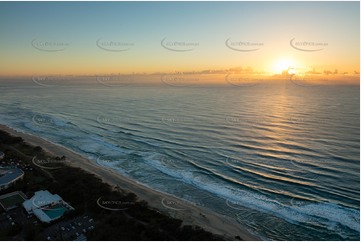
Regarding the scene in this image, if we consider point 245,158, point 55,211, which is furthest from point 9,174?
point 245,158

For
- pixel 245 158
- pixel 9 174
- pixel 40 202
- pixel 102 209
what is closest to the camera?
pixel 102 209

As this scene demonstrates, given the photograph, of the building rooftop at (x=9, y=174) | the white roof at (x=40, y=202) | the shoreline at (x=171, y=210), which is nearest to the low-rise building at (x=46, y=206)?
the white roof at (x=40, y=202)

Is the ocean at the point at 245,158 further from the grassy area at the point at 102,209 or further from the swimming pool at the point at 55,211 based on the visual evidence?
the swimming pool at the point at 55,211

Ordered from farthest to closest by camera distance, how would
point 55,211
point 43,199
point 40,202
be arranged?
point 43,199, point 40,202, point 55,211

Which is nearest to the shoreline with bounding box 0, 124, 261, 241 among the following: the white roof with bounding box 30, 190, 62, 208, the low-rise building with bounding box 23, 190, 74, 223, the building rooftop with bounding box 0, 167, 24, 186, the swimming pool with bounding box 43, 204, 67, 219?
the white roof with bounding box 30, 190, 62, 208

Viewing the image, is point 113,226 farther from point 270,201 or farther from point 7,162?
point 7,162

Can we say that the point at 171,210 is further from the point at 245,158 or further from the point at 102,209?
the point at 245,158
